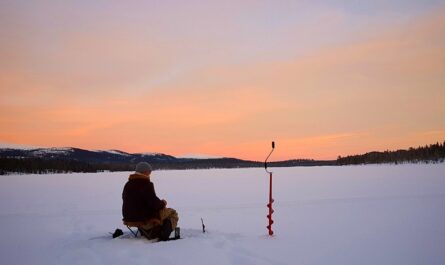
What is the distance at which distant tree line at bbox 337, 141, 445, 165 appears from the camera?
9091 centimetres

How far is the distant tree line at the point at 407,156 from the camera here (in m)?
90.9

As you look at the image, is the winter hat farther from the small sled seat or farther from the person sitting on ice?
the small sled seat

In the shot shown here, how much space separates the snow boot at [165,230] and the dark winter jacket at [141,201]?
0.22 meters

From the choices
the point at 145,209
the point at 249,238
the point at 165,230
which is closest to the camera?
the point at 165,230

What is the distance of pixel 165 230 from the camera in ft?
24.1

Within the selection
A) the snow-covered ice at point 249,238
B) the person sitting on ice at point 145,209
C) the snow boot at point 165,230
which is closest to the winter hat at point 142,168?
the person sitting on ice at point 145,209

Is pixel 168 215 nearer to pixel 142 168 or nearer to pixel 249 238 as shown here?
pixel 142 168

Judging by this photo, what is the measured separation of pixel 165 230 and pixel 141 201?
70cm

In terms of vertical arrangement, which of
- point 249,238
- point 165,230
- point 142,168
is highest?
point 142,168

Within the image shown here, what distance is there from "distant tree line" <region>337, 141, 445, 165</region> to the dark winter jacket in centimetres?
8918

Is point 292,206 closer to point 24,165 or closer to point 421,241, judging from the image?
point 421,241

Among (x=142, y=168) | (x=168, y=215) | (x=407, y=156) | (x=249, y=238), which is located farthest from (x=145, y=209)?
(x=407, y=156)

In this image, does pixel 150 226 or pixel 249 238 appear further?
pixel 249 238

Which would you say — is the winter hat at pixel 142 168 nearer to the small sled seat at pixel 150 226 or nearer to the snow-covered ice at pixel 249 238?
the small sled seat at pixel 150 226
